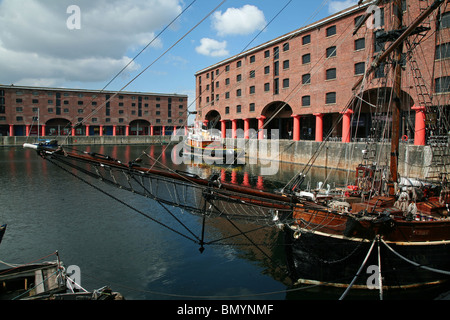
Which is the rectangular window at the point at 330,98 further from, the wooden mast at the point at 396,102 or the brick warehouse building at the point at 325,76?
the wooden mast at the point at 396,102

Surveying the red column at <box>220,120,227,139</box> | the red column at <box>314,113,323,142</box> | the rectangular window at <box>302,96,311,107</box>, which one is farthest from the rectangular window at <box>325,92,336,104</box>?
the red column at <box>220,120,227,139</box>

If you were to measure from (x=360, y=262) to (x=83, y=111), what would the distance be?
278 ft

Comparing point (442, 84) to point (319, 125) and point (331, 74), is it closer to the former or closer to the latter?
point (331, 74)

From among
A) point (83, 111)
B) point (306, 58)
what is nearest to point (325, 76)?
point (306, 58)

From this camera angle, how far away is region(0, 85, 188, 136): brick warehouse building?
83125 millimetres

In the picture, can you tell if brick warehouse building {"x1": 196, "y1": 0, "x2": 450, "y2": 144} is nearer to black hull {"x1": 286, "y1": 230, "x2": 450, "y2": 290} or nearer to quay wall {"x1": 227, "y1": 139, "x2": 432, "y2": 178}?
quay wall {"x1": 227, "y1": 139, "x2": 432, "y2": 178}

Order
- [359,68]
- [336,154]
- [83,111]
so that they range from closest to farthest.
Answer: [359,68]
[336,154]
[83,111]

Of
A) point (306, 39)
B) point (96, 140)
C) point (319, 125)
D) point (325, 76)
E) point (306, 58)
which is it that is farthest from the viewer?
point (96, 140)

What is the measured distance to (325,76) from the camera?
1623 inches

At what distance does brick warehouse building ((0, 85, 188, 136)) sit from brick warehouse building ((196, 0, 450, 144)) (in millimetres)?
29018

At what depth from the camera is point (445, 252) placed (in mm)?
11492
